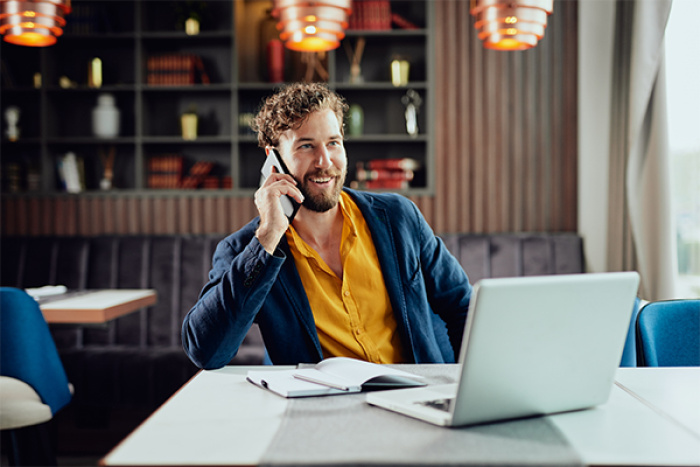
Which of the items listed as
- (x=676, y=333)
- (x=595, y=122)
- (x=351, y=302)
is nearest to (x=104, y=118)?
(x=351, y=302)

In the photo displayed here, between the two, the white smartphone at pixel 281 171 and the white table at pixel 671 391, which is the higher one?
the white smartphone at pixel 281 171

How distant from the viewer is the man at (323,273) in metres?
1.51

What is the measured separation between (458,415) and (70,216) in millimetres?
3645

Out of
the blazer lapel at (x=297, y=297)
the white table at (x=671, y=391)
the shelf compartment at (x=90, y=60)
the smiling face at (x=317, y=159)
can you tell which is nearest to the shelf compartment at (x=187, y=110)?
the shelf compartment at (x=90, y=60)

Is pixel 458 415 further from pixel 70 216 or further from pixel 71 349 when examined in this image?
pixel 70 216

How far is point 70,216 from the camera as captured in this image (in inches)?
158

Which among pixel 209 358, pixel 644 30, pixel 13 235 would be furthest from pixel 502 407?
pixel 13 235

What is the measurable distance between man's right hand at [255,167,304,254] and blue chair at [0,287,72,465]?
98cm

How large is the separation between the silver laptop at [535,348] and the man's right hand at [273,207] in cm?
61

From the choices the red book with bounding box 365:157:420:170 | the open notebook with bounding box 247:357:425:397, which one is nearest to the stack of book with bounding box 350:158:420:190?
the red book with bounding box 365:157:420:170

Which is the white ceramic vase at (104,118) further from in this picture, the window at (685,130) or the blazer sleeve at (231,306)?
the window at (685,130)

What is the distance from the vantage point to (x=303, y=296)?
1.67 metres

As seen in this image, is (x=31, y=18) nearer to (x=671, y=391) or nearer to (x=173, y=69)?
(x=173, y=69)

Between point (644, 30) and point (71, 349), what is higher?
point (644, 30)
